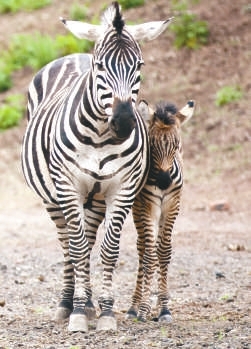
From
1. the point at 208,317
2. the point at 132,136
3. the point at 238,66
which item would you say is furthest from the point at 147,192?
the point at 238,66

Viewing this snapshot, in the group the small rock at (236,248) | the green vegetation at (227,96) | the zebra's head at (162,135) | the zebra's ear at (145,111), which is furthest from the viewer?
the green vegetation at (227,96)

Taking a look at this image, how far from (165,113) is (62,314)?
2.04 meters

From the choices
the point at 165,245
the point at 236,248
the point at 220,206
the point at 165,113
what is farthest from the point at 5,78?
the point at 165,113

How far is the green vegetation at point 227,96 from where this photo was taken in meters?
19.5

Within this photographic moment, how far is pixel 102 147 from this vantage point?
26.8 feet

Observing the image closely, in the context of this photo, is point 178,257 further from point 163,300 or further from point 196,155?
point 196,155

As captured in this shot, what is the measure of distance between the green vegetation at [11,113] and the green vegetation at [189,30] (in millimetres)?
3578

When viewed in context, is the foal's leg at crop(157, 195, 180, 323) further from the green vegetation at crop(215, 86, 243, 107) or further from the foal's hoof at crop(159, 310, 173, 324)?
the green vegetation at crop(215, 86, 243, 107)

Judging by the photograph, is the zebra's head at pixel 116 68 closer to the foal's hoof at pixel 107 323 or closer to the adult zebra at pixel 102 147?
the adult zebra at pixel 102 147

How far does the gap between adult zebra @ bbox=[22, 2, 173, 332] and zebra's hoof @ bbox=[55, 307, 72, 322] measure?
30 cm

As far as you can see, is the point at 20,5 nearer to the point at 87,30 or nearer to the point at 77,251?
the point at 87,30

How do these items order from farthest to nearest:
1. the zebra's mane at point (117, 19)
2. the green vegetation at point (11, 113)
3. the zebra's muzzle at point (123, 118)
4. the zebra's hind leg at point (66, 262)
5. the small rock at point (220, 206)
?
the green vegetation at point (11, 113), the small rock at point (220, 206), the zebra's hind leg at point (66, 262), the zebra's mane at point (117, 19), the zebra's muzzle at point (123, 118)

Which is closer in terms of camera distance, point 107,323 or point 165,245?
point 107,323

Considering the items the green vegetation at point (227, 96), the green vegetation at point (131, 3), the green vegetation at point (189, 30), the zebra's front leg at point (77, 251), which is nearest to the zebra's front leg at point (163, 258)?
the zebra's front leg at point (77, 251)
